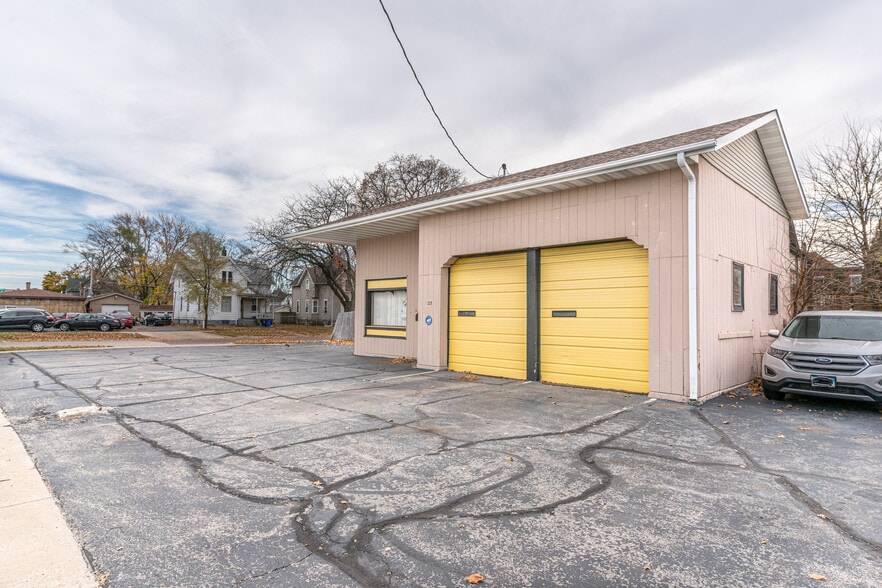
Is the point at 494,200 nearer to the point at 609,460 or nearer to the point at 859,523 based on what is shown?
the point at 609,460

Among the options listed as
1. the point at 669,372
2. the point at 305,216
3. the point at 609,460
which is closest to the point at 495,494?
the point at 609,460

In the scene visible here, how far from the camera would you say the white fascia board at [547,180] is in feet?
20.5

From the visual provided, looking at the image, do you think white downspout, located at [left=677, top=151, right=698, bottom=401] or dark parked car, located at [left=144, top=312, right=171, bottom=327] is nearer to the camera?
white downspout, located at [left=677, top=151, right=698, bottom=401]

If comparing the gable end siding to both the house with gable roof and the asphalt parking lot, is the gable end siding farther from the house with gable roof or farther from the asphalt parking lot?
the asphalt parking lot

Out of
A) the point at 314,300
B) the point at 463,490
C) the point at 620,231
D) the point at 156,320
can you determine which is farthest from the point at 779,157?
the point at 156,320

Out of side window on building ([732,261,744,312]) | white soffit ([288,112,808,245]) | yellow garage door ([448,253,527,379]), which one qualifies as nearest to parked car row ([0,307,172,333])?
white soffit ([288,112,808,245])

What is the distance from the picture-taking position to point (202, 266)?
3100cm

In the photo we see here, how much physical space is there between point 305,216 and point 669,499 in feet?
87.9

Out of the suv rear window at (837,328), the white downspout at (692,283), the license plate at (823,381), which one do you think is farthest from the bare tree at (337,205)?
the license plate at (823,381)

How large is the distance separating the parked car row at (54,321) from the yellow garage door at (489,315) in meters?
29.1

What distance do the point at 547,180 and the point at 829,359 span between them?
4917mm

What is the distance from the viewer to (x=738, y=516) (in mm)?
2844

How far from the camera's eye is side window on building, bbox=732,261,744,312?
26.0 ft

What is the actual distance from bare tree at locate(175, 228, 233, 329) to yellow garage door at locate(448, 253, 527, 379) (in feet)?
87.8
